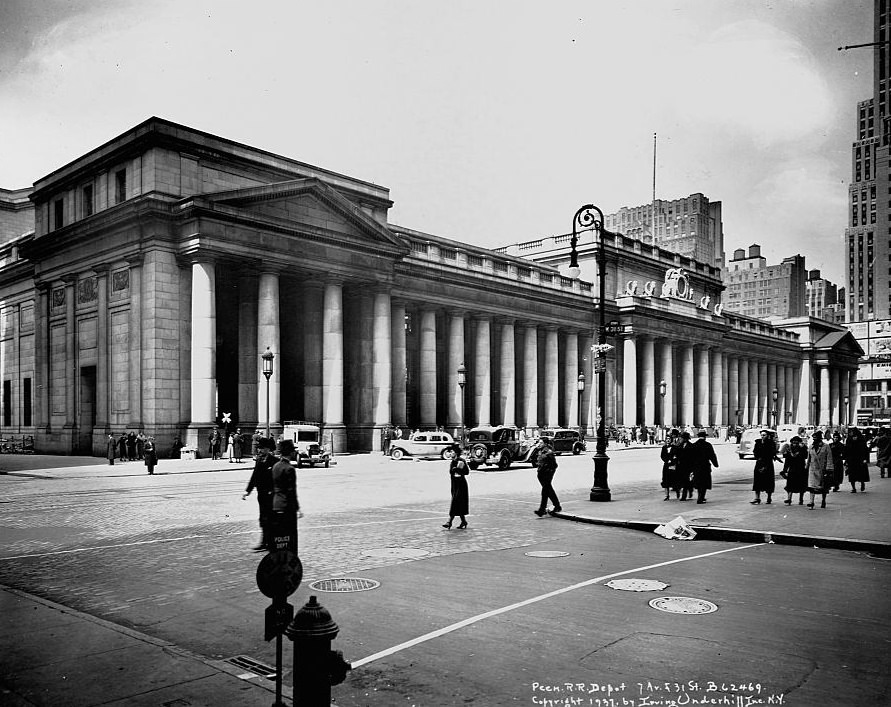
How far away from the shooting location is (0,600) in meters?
10.7

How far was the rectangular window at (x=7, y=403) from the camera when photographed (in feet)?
214

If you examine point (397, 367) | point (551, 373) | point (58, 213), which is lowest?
point (551, 373)

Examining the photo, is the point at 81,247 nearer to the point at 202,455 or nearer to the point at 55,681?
the point at 202,455

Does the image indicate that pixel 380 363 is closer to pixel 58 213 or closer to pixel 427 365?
pixel 427 365

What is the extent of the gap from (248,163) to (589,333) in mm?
41963

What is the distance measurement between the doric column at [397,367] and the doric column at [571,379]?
79.1ft

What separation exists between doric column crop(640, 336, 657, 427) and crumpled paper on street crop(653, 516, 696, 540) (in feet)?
229

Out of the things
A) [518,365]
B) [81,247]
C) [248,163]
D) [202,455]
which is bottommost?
[202,455]

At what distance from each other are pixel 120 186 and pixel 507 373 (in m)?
35.9

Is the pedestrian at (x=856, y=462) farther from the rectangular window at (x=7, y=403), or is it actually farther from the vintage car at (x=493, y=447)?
the rectangular window at (x=7, y=403)

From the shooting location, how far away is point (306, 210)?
2023 inches

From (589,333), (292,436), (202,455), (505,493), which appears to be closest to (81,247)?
(202,455)

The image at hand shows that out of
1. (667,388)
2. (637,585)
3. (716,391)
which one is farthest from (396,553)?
(716,391)

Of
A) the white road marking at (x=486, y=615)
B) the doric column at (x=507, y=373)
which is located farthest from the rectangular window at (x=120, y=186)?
the white road marking at (x=486, y=615)
